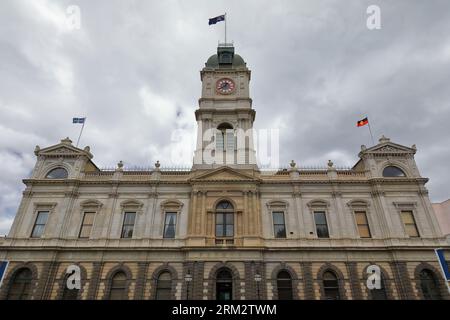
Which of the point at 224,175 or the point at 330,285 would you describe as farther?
the point at 224,175

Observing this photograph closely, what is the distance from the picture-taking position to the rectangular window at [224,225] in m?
26.4

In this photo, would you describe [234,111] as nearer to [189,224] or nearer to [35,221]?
[189,224]

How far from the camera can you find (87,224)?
89.3ft

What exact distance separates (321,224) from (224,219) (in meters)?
9.32

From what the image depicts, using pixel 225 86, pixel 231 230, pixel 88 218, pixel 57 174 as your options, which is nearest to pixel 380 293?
pixel 231 230

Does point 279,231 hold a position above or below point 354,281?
above

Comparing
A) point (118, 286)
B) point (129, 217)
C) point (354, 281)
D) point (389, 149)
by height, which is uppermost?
point (389, 149)

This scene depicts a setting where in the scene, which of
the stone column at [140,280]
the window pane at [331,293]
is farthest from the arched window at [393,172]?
the stone column at [140,280]

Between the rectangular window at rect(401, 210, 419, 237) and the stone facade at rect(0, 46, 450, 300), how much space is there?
0.40ft

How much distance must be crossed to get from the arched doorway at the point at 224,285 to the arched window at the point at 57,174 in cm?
1885

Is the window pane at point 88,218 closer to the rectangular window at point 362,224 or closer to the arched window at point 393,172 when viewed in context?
the rectangular window at point 362,224

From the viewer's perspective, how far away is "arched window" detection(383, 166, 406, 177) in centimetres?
2891

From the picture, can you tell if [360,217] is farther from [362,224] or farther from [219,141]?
[219,141]
